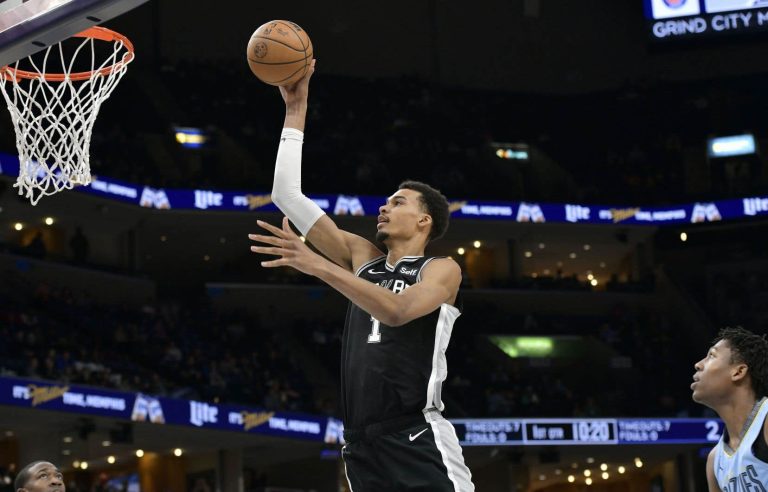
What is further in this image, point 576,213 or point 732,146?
point 732,146

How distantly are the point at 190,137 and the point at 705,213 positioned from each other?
39.6 ft

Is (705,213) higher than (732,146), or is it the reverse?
(732,146)

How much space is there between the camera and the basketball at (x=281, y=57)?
5.05 meters

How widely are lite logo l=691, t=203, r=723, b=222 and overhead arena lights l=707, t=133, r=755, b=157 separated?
2315 mm

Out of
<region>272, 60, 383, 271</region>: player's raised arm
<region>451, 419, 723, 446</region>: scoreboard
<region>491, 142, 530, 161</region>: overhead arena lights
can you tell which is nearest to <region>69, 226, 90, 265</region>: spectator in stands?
<region>451, 419, 723, 446</region>: scoreboard

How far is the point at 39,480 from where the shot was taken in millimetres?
6438

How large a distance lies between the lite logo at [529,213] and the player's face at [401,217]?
22.3 meters

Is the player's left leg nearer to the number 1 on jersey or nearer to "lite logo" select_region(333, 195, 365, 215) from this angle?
the number 1 on jersey

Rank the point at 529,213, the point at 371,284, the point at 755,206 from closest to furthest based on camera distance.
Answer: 1. the point at 371,284
2. the point at 529,213
3. the point at 755,206

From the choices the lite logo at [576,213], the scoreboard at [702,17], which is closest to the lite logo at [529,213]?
the lite logo at [576,213]

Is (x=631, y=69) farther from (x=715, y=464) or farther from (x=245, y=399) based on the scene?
(x=715, y=464)

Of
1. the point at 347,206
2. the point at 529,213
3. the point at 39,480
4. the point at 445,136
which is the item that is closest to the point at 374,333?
the point at 39,480

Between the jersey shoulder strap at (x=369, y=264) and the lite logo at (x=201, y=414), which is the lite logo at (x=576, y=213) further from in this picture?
the jersey shoulder strap at (x=369, y=264)

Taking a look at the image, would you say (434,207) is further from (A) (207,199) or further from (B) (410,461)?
(A) (207,199)
